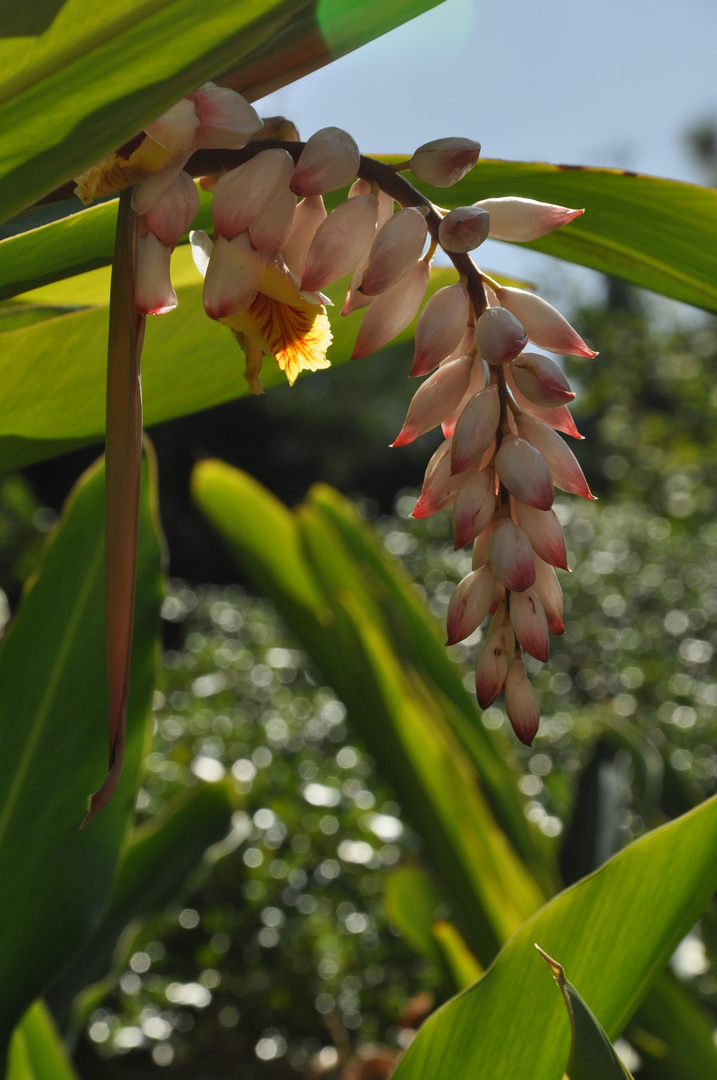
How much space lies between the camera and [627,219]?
0.41 metres

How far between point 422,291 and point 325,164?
0.17ft

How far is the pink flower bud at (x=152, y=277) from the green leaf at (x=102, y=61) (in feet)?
0.09

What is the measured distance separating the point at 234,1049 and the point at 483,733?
40.3 inches

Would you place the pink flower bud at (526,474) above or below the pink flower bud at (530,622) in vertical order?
above

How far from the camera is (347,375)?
6898 mm

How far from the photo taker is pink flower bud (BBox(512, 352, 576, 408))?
0.26 m

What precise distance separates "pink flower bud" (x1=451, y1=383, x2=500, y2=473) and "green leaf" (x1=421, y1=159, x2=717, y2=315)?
181mm

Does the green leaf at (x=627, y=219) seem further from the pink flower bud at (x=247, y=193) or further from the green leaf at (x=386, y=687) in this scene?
the green leaf at (x=386, y=687)

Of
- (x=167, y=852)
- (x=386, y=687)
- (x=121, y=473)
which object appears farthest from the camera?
(x=167, y=852)

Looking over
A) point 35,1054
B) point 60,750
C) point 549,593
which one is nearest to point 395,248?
point 549,593

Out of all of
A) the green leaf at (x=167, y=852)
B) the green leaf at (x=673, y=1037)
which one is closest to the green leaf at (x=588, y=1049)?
the green leaf at (x=673, y=1037)

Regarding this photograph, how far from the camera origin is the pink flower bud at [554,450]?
0.28 meters

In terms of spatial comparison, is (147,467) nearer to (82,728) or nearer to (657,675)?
(82,728)

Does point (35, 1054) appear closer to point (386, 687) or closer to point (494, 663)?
point (386, 687)
